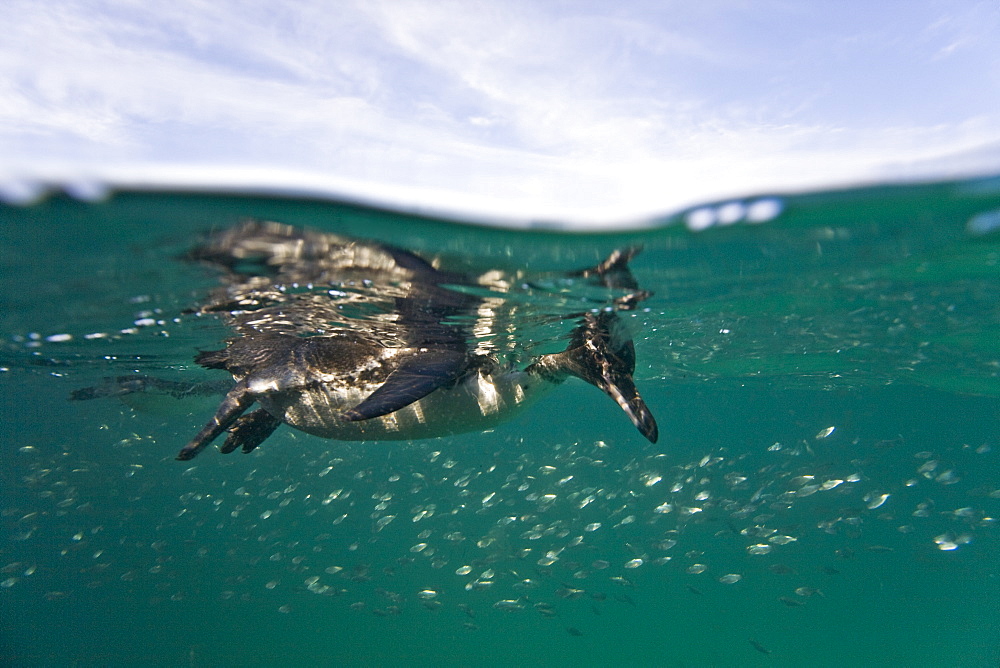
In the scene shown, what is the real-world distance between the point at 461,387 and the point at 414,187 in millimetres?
2713

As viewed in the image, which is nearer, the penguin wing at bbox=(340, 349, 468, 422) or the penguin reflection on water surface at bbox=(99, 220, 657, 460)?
the penguin wing at bbox=(340, 349, 468, 422)

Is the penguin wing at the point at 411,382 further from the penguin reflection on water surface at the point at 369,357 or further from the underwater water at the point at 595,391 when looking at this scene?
the underwater water at the point at 595,391

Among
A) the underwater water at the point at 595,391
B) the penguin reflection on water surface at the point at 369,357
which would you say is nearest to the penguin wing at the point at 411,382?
the penguin reflection on water surface at the point at 369,357

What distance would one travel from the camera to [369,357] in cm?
718

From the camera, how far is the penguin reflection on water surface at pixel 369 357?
5762 mm

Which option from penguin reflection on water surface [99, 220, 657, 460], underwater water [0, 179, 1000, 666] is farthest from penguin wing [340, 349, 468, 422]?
underwater water [0, 179, 1000, 666]

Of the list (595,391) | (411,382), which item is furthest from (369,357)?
(595,391)

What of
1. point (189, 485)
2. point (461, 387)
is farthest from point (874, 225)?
point (189, 485)

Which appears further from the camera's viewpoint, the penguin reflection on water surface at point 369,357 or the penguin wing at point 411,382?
the penguin reflection on water surface at point 369,357

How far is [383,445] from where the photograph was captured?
151 feet

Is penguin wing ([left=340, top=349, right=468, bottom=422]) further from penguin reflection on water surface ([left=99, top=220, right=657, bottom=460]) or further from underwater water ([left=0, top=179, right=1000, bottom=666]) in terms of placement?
underwater water ([left=0, top=179, right=1000, bottom=666])

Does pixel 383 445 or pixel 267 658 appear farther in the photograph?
pixel 383 445

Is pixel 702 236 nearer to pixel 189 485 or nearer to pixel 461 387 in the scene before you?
pixel 461 387

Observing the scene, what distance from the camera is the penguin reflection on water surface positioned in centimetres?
576
